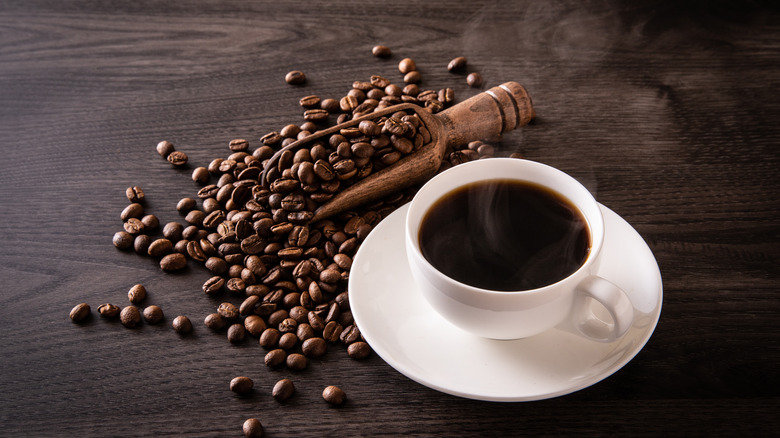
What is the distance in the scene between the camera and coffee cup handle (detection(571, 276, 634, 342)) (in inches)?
35.9

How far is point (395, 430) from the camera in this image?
3.56ft

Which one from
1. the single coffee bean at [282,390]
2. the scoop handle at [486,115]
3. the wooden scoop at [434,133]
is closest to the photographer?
the single coffee bean at [282,390]

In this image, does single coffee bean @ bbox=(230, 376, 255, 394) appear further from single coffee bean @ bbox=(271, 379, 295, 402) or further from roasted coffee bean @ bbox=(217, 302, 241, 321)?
roasted coffee bean @ bbox=(217, 302, 241, 321)

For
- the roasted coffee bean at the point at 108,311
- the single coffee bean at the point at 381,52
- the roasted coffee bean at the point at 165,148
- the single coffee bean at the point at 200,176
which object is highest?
the single coffee bean at the point at 381,52

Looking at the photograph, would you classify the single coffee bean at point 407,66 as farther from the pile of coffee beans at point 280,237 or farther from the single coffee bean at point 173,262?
the single coffee bean at point 173,262

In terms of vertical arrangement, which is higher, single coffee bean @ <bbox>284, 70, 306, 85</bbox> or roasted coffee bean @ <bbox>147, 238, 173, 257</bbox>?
single coffee bean @ <bbox>284, 70, 306, 85</bbox>

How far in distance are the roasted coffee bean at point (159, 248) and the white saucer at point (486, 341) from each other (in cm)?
53

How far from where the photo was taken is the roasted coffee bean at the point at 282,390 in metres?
1.13

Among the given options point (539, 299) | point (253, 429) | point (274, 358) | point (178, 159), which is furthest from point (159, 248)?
point (539, 299)

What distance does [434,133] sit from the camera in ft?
4.90

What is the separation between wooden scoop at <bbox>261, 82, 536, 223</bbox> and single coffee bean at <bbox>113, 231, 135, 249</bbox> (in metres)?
0.34

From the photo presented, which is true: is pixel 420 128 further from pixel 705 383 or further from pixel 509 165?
pixel 705 383

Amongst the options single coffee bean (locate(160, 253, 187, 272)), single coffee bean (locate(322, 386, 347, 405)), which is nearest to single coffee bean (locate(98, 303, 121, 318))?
single coffee bean (locate(160, 253, 187, 272))

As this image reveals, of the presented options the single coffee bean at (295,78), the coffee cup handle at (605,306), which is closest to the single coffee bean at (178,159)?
the single coffee bean at (295,78)
